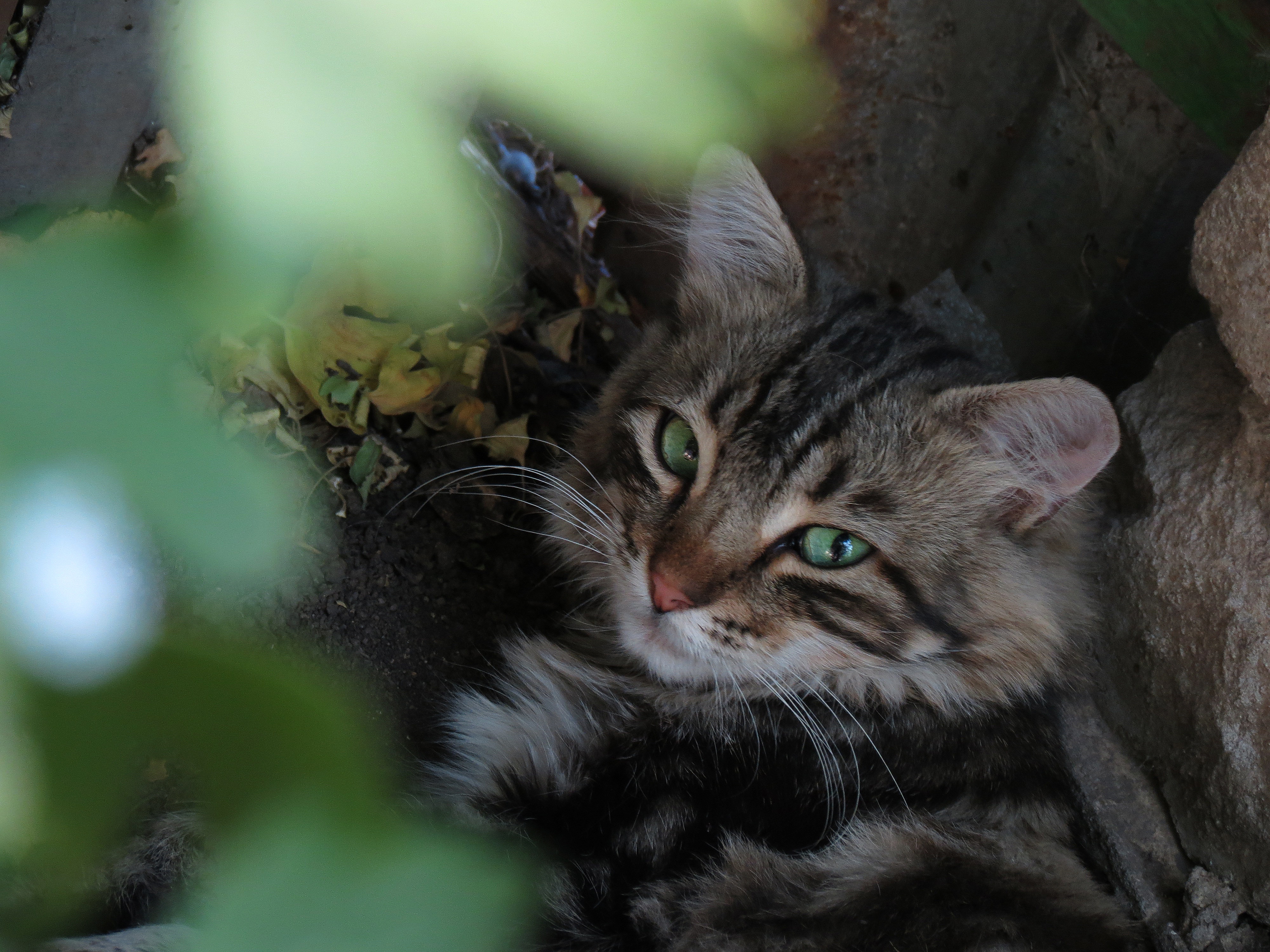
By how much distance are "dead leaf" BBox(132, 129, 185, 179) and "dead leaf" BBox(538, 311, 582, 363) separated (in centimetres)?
185

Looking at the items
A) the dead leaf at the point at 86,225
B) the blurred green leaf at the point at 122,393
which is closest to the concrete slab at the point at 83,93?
the dead leaf at the point at 86,225

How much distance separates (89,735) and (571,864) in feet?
4.48

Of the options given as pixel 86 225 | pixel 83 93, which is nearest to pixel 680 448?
pixel 83 93

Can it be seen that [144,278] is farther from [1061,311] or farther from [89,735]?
[1061,311]

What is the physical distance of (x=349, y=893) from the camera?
435 millimetres

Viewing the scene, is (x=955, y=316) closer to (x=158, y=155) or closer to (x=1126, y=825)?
(x=1126, y=825)

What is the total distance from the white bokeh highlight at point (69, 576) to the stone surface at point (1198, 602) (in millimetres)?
1821

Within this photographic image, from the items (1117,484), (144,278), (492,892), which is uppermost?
(144,278)

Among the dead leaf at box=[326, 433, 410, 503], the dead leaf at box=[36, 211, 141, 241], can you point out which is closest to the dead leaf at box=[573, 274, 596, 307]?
the dead leaf at box=[326, 433, 410, 503]

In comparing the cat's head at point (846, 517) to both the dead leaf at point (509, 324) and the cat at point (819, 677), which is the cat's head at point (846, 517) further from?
the dead leaf at point (509, 324)

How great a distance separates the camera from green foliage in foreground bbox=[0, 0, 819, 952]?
36 centimetres

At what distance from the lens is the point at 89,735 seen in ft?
1.26

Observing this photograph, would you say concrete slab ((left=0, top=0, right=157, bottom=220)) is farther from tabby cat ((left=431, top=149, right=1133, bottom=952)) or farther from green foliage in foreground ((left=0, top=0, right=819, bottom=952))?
tabby cat ((left=431, top=149, right=1133, bottom=952))

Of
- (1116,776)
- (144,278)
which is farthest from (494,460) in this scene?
(144,278)
